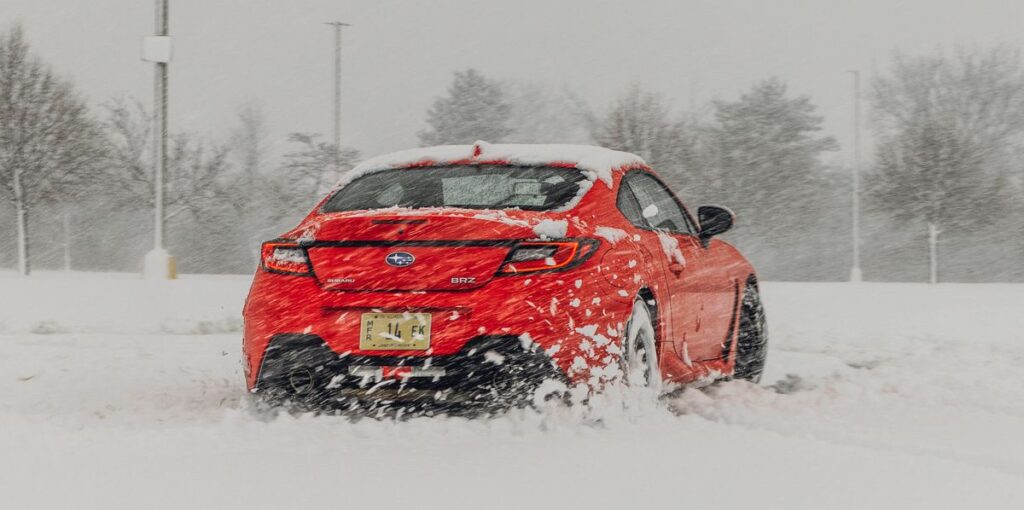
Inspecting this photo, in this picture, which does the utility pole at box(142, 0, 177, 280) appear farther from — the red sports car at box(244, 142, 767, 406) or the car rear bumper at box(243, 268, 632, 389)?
the car rear bumper at box(243, 268, 632, 389)

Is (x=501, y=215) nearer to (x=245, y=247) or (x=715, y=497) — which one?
(x=715, y=497)

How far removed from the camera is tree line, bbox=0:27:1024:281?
43031mm

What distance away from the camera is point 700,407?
19.5 ft

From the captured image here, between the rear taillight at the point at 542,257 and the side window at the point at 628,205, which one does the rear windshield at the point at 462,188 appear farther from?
the rear taillight at the point at 542,257

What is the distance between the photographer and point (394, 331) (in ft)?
15.8

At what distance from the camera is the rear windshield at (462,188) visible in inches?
211

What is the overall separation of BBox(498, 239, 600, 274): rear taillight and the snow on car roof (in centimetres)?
74

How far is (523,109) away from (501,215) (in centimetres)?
6560

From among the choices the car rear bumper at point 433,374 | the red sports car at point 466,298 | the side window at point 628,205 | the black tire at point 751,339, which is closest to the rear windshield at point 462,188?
the red sports car at point 466,298

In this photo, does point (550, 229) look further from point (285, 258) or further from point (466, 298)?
point (285, 258)

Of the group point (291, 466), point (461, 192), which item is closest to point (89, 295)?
point (461, 192)

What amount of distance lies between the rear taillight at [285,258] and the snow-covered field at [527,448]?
24.7 inches

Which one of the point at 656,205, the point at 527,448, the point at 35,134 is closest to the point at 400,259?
the point at 527,448

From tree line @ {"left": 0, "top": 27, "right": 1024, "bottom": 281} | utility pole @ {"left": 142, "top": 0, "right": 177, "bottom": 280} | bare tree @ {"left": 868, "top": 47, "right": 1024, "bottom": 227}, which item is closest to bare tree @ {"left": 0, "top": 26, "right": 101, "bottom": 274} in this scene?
tree line @ {"left": 0, "top": 27, "right": 1024, "bottom": 281}
